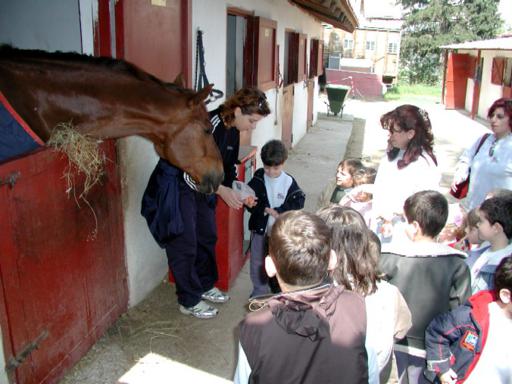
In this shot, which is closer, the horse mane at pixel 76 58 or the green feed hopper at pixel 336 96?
the horse mane at pixel 76 58

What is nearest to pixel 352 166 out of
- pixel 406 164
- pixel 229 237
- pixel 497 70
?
pixel 406 164

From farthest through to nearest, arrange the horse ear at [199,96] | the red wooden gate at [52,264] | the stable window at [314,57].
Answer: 1. the stable window at [314,57]
2. the horse ear at [199,96]
3. the red wooden gate at [52,264]

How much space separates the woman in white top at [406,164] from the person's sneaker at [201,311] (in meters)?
1.30

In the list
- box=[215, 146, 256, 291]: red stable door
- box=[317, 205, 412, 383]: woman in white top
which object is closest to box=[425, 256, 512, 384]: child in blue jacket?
box=[317, 205, 412, 383]: woman in white top

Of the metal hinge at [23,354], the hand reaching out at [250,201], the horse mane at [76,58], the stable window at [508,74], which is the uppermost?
the stable window at [508,74]

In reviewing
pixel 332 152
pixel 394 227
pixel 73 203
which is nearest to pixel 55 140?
pixel 73 203

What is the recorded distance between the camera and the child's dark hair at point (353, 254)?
1.73m

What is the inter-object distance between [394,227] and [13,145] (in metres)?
2.14

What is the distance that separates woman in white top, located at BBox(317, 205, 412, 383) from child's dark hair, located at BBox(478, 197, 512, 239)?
81cm

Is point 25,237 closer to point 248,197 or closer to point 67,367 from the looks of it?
point 67,367

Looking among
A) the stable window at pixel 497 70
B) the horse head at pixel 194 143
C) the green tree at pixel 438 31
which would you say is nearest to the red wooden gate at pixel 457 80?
the stable window at pixel 497 70

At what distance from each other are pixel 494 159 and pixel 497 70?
14230 mm

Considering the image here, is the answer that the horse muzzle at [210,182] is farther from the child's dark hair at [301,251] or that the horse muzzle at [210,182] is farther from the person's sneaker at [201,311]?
the child's dark hair at [301,251]

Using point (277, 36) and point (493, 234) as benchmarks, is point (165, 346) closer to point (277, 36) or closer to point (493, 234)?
point (493, 234)
